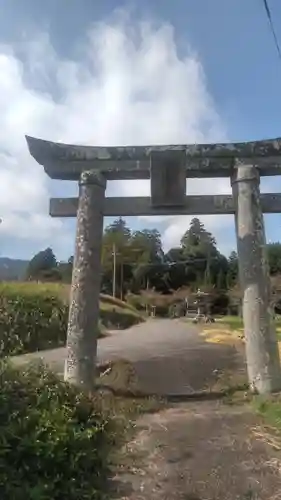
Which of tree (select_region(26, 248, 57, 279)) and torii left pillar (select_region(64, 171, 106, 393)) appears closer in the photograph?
torii left pillar (select_region(64, 171, 106, 393))

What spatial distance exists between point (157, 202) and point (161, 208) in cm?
14

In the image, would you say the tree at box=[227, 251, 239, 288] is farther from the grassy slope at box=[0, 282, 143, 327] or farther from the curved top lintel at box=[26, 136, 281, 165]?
the curved top lintel at box=[26, 136, 281, 165]

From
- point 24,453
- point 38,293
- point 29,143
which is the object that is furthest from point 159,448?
point 38,293

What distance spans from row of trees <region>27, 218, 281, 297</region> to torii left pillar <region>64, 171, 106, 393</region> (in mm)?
34786

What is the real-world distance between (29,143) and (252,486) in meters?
6.22

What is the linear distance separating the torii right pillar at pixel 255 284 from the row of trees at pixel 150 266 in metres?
35.4

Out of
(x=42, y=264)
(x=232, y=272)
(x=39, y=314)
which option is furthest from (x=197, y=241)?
(x=39, y=314)

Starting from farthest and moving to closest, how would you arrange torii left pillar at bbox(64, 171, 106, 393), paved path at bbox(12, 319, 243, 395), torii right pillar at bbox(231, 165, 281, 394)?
paved path at bbox(12, 319, 243, 395) < torii left pillar at bbox(64, 171, 106, 393) < torii right pillar at bbox(231, 165, 281, 394)

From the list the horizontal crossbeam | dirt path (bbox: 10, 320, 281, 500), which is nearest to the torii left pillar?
the horizontal crossbeam

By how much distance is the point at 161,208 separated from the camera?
791 centimetres

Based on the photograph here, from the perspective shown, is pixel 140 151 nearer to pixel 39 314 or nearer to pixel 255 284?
pixel 255 284

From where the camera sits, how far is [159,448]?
195 inches

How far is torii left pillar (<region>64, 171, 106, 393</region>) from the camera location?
288 inches

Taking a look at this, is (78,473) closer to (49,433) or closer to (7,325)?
(49,433)
